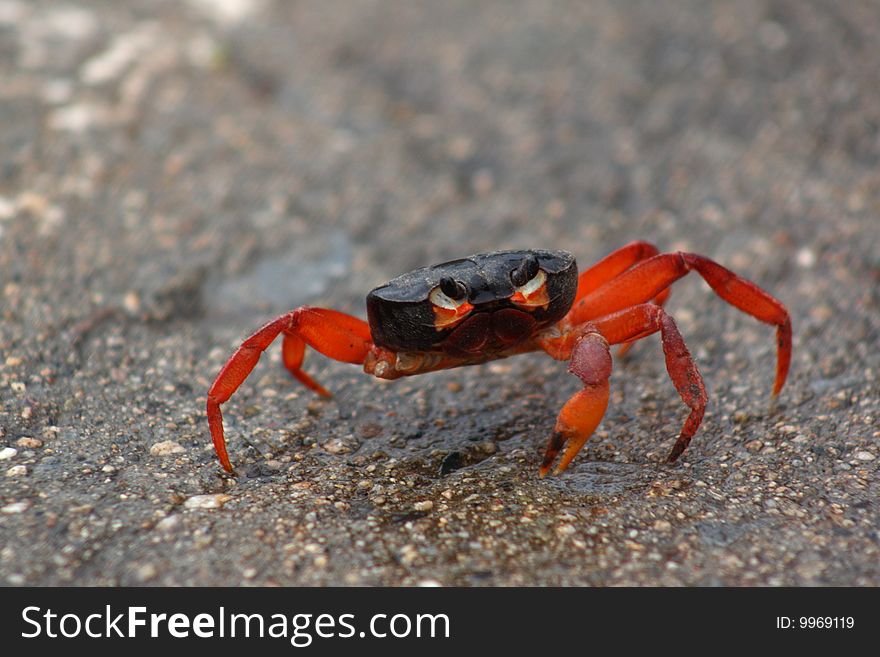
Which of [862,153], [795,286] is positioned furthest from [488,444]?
[862,153]

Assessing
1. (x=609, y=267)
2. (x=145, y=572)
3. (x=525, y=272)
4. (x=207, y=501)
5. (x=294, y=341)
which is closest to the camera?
(x=145, y=572)

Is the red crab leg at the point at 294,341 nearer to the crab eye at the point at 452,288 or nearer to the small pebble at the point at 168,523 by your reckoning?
the small pebble at the point at 168,523

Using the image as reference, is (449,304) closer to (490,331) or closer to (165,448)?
(490,331)

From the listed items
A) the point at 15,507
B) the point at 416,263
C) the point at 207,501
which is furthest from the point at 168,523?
the point at 416,263

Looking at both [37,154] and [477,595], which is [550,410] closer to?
[477,595]

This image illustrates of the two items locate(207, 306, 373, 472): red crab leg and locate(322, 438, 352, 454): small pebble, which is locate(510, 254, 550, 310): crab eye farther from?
locate(322, 438, 352, 454): small pebble

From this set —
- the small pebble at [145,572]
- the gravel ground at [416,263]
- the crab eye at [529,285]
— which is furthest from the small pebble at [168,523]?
the crab eye at [529,285]

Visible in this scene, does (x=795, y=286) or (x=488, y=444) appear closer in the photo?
(x=488, y=444)
